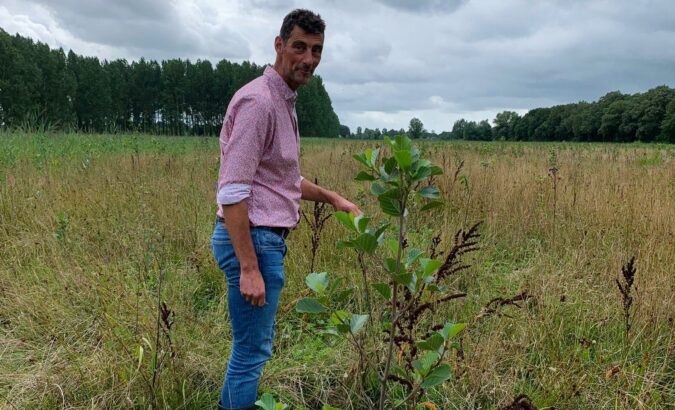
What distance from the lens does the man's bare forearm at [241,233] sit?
4.74 ft

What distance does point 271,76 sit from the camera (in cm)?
158

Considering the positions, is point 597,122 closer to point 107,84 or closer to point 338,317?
point 107,84

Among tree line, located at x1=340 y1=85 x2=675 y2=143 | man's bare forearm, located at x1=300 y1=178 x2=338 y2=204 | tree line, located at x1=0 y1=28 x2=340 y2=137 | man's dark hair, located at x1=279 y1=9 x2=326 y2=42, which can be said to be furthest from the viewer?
tree line, located at x1=340 y1=85 x2=675 y2=143

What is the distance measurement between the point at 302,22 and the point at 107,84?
53.2 m

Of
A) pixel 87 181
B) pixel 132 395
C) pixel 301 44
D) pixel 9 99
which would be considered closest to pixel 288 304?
pixel 132 395

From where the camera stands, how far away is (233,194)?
1432 mm

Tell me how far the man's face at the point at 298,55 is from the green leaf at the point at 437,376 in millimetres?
1056

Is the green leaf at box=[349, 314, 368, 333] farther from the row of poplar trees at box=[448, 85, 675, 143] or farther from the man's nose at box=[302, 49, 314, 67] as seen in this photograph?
the row of poplar trees at box=[448, 85, 675, 143]

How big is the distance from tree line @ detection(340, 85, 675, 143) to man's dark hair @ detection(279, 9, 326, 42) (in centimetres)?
3976

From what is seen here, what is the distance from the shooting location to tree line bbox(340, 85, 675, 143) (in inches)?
2066

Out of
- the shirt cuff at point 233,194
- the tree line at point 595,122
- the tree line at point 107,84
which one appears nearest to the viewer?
the shirt cuff at point 233,194

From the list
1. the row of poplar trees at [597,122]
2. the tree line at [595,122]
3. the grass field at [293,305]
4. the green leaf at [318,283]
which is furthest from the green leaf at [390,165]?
the row of poplar trees at [597,122]

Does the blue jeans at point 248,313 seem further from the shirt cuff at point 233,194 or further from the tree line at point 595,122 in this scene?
the tree line at point 595,122

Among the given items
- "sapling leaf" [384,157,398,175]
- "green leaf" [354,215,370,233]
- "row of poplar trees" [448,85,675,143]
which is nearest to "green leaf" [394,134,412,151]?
"sapling leaf" [384,157,398,175]
